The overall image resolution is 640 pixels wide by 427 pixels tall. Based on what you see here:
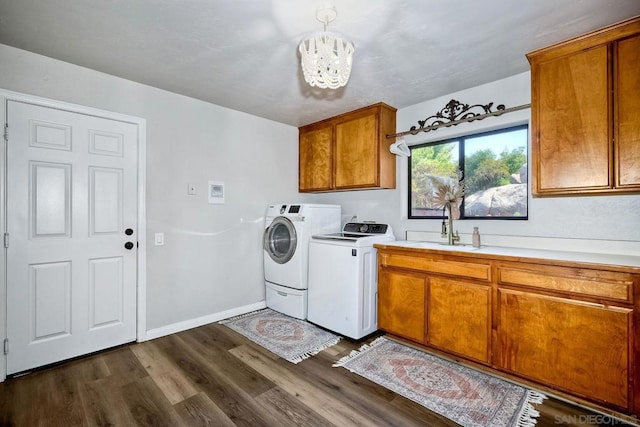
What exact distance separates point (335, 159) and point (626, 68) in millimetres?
2446

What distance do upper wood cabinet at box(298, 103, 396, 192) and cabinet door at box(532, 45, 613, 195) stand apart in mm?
1352

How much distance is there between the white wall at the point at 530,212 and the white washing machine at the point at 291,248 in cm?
64

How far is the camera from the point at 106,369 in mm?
2264

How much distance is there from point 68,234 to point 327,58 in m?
2.41

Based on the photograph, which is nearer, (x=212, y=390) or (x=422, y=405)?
(x=422, y=405)

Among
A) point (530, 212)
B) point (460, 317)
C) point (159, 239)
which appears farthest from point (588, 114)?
point (159, 239)

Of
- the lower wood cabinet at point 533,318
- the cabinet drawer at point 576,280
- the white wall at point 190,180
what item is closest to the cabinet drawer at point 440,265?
the lower wood cabinet at point 533,318

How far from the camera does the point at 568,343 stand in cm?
183

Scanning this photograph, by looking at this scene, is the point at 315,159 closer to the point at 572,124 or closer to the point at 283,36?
the point at 283,36

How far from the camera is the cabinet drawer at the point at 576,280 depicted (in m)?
1.67

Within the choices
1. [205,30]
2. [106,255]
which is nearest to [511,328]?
[205,30]

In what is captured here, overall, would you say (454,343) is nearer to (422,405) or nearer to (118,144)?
(422,405)

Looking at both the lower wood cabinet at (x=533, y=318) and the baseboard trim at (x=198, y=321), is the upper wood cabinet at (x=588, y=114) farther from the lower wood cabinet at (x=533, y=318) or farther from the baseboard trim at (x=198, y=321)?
the baseboard trim at (x=198, y=321)

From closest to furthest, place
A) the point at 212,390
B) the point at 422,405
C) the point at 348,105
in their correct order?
the point at 422,405
the point at 212,390
the point at 348,105
